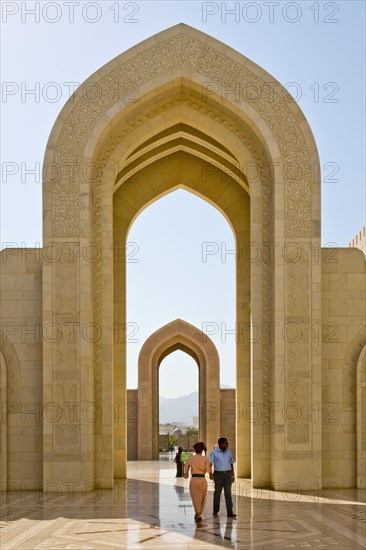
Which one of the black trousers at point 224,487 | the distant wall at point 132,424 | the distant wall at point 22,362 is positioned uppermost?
the distant wall at point 22,362

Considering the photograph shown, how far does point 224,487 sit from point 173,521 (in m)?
0.83

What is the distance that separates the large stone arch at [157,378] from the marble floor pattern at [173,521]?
1195cm

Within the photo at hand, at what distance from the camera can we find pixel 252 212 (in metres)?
14.0

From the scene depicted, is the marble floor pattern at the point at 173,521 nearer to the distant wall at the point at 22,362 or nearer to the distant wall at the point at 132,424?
the distant wall at the point at 22,362

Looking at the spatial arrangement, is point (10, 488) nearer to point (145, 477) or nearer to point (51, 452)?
point (51, 452)

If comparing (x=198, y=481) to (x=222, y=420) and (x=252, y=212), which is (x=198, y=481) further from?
(x=222, y=420)

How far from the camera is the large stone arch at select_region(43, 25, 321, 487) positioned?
13.1m

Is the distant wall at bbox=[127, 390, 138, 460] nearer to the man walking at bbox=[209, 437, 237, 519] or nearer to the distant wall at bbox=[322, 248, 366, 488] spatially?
the distant wall at bbox=[322, 248, 366, 488]

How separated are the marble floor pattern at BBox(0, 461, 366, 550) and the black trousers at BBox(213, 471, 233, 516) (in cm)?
15

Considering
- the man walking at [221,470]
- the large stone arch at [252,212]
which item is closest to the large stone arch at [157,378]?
the large stone arch at [252,212]

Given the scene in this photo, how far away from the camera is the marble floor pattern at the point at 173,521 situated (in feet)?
25.8

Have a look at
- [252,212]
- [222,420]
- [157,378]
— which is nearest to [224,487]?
[252,212]

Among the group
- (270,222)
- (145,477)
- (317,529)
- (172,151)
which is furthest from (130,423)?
(317,529)

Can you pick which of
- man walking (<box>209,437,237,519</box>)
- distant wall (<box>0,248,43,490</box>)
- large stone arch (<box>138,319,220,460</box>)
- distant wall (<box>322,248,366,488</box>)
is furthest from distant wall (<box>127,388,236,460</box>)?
man walking (<box>209,437,237,519</box>)
